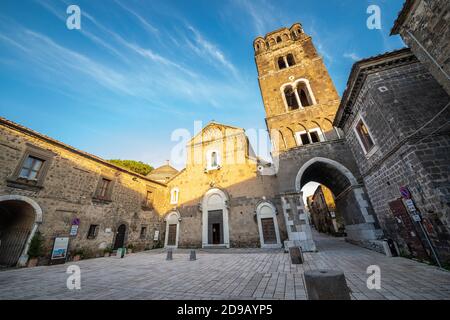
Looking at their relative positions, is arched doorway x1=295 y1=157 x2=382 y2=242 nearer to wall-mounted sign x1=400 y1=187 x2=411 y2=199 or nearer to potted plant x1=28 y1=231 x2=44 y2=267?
wall-mounted sign x1=400 y1=187 x2=411 y2=199

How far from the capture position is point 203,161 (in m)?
18.5

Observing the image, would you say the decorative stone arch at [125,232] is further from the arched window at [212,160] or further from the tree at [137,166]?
the tree at [137,166]

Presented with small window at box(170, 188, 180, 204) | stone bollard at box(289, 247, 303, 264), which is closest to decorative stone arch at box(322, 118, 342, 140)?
stone bollard at box(289, 247, 303, 264)

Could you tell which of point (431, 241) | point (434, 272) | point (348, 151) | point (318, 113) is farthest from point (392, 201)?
point (318, 113)

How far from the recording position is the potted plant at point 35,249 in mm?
9117

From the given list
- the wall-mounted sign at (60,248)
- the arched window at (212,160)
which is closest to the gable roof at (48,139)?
the wall-mounted sign at (60,248)

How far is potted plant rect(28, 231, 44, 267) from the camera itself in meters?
9.12

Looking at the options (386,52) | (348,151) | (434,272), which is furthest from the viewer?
(348,151)

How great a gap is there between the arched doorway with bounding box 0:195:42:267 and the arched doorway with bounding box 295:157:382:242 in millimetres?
15455

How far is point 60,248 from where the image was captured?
1021 centimetres

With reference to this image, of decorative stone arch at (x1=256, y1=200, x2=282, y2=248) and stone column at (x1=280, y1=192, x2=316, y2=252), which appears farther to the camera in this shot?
decorative stone arch at (x1=256, y1=200, x2=282, y2=248)
